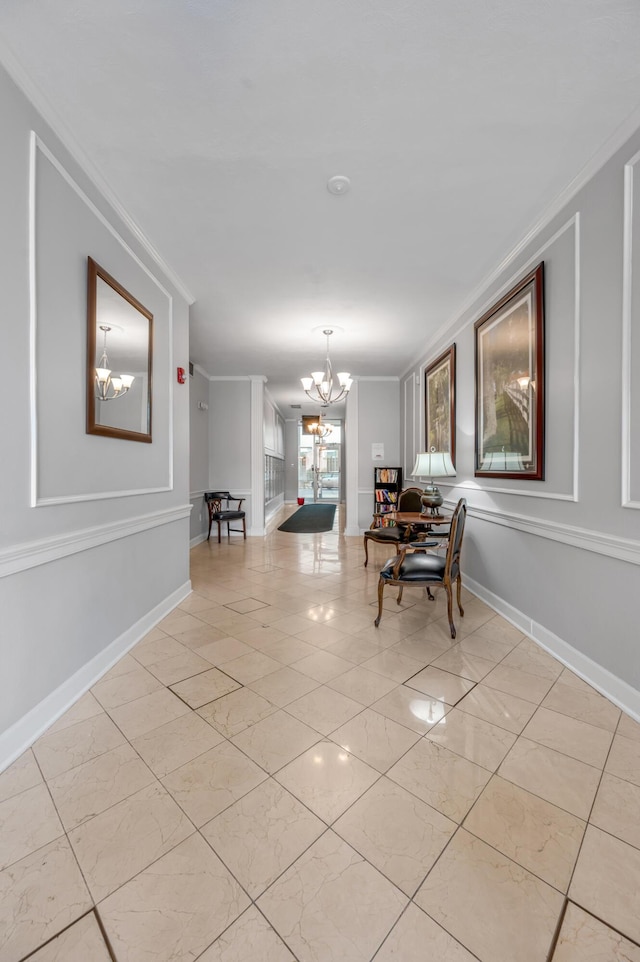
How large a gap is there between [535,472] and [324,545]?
13.5ft

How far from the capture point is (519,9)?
4.69 feet

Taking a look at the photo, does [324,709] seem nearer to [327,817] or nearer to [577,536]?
[327,817]

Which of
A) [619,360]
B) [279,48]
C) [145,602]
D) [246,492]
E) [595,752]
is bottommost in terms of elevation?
[595,752]

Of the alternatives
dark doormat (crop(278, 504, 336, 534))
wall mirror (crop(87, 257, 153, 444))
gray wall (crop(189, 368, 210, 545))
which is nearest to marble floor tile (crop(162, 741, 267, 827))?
wall mirror (crop(87, 257, 153, 444))

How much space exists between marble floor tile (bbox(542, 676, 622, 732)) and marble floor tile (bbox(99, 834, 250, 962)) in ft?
5.35

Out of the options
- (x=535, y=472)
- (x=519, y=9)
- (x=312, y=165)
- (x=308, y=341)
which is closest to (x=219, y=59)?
(x=312, y=165)

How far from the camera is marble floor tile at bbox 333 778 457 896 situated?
116 centimetres

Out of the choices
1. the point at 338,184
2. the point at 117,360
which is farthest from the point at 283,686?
the point at 338,184

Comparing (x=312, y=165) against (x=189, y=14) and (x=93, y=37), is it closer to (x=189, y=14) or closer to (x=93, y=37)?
(x=189, y=14)

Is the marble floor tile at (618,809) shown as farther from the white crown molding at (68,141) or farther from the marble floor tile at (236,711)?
the white crown molding at (68,141)

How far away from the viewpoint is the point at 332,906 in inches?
41.8

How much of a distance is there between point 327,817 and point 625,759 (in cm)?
123

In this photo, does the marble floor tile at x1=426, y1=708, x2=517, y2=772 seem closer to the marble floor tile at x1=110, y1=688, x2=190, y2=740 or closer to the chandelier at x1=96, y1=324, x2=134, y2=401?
the marble floor tile at x1=110, y1=688, x2=190, y2=740

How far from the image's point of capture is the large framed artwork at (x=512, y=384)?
2648 mm
